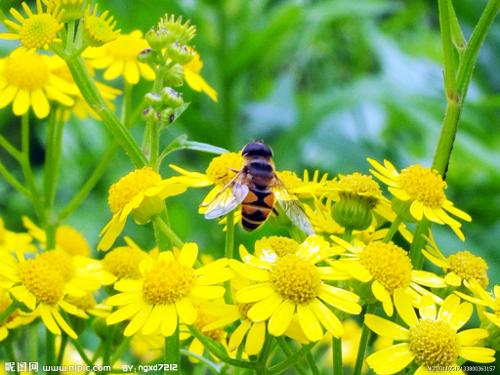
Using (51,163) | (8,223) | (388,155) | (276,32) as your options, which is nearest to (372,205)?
(51,163)

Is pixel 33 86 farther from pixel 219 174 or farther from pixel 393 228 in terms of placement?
pixel 393 228

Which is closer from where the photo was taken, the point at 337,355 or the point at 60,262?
the point at 337,355

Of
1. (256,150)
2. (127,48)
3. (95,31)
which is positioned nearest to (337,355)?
(256,150)

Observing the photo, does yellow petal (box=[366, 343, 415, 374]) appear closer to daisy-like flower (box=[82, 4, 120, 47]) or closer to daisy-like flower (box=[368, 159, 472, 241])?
daisy-like flower (box=[368, 159, 472, 241])

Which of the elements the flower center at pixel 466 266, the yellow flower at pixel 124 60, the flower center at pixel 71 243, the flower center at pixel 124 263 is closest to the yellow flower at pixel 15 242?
the flower center at pixel 71 243

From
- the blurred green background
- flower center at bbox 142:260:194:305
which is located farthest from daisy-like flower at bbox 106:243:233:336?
the blurred green background

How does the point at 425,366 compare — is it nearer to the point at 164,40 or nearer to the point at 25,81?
the point at 164,40
